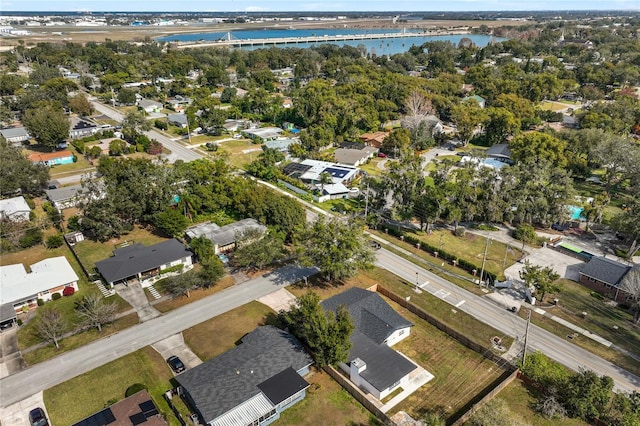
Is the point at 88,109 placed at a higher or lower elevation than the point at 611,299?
higher

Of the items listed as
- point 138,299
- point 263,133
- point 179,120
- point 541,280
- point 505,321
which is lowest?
point 505,321

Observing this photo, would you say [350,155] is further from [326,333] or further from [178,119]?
[326,333]

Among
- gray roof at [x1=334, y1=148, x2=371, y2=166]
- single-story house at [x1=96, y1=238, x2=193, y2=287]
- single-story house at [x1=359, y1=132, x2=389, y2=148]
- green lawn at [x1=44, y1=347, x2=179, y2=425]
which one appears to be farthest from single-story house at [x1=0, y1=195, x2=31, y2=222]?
single-story house at [x1=359, y1=132, x2=389, y2=148]

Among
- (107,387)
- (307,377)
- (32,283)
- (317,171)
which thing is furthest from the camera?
(317,171)

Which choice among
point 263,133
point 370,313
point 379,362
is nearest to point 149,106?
point 263,133

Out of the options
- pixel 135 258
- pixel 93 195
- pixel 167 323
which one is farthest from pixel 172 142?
pixel 167 323

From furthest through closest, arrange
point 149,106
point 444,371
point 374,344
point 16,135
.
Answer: point 149,106 → point 16,135 → point 374,344 → point 444,371

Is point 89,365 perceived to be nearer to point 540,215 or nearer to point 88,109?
point 540,215
